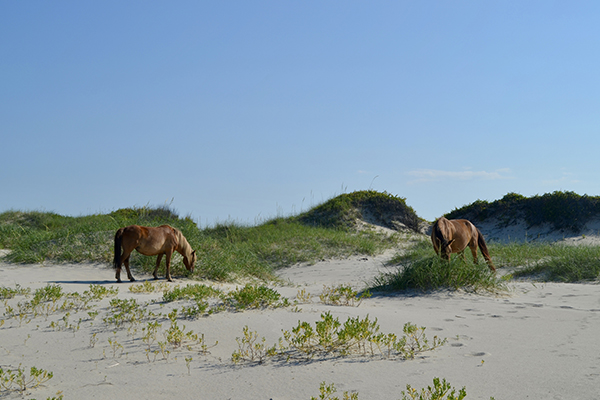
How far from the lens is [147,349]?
422cm

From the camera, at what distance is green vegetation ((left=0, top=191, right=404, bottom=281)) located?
9875 mm

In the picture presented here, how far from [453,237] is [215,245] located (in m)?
5.56

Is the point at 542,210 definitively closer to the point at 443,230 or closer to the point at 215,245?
the point at 443,230

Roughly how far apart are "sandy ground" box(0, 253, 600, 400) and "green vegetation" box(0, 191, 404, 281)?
11.4 feet

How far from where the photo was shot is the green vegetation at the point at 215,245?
9875mm

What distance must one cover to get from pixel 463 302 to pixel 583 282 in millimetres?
4005

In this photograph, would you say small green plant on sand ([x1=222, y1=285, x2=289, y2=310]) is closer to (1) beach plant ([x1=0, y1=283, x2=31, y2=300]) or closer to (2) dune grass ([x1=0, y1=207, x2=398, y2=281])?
(1) beach plant ([x1=0, y1=283, x2=31, y2=300])

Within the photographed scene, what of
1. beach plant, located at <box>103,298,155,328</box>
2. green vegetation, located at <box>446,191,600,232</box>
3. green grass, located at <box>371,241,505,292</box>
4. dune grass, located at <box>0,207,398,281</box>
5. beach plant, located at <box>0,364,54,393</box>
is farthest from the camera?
green vegetation, located at <box>446,191,600,232</box>

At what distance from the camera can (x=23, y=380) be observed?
354cm

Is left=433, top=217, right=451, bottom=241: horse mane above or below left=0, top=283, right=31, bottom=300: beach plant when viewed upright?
above

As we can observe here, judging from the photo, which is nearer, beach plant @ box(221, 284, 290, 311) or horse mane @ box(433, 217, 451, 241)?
beach plant @ box(221, 284, 290, 311)

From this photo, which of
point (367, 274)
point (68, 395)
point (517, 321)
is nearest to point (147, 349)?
point (68, 395)

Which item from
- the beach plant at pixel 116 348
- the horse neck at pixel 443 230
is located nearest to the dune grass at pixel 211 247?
the horse neck at pixel 443 230

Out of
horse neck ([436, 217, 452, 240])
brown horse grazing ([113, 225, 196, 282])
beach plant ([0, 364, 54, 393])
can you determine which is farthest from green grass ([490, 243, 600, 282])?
beach plant ([0, 364, 54, 393])
